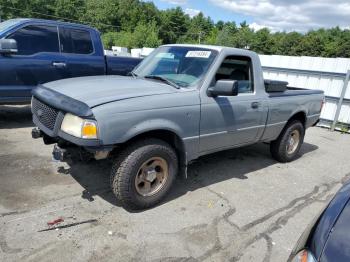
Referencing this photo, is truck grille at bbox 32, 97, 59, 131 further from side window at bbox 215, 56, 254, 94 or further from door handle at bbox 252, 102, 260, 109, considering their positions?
door handle at bbox 252, 102, 260, 109

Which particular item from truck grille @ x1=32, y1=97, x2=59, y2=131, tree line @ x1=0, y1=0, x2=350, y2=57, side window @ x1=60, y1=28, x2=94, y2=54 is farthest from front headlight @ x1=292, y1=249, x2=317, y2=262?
tree line @ x1=0, y1=0, x2=350, y2=57

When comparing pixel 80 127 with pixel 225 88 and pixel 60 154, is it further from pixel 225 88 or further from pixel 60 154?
pixel 225 88

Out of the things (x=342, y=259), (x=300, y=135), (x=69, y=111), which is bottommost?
(x=300, y=135)

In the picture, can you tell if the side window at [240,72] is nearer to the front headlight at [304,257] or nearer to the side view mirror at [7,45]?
the front headlight at [304,257]

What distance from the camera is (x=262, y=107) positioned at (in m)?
4.83

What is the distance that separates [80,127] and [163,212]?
1.40 m

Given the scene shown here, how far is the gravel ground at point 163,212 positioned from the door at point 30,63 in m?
1.09

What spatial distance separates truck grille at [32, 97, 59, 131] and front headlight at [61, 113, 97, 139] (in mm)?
290

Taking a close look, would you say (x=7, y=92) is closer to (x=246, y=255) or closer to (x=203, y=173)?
(x=203, y=173)

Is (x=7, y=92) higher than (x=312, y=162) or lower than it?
higher

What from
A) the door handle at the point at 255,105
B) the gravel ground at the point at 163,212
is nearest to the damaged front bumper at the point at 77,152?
the gravel ground at the point at 163,212

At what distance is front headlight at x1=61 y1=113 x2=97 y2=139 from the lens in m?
3.09

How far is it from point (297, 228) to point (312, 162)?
2820mm

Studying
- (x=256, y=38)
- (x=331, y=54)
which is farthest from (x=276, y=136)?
(x=256, y=38)
